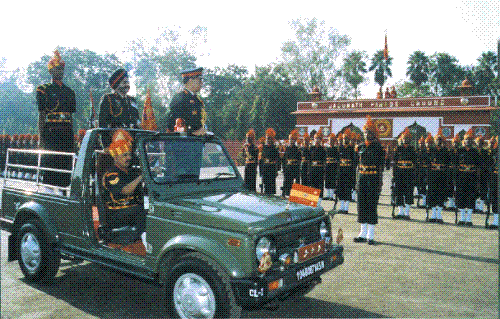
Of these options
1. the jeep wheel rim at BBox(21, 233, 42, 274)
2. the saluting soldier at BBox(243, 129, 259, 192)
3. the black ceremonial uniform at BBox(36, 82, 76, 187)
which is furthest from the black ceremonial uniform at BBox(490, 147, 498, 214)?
the jeep wheel rim at BBox(21, 233, 42, 274)

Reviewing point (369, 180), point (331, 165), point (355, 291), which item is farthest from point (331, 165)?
point (355, 291)

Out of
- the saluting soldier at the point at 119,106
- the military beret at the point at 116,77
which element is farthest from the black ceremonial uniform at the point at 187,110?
the military beret at the point at 116,77

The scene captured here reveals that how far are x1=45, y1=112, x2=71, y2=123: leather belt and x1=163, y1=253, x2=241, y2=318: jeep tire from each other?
4.40 m

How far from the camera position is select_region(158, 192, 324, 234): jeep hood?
144 inches

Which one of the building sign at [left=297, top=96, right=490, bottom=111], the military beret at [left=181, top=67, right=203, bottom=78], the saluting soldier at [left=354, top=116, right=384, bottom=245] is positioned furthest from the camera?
the building sign at [left=297, top=96, right=490, bottom=111]

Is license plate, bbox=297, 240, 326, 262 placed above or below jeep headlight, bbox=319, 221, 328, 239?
below

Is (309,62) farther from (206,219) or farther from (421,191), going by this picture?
(206,219)

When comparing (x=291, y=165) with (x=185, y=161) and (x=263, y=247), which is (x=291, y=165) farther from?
(x=263, y=247)

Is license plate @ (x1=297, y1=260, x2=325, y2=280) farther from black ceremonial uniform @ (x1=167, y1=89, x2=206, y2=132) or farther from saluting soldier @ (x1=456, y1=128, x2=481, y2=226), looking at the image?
saluting soldier @ (x1=456, y1=128, x2=481, y2=226)

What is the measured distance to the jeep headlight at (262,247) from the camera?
140 inches

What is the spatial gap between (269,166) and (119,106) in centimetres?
781

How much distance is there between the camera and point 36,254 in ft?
17.3

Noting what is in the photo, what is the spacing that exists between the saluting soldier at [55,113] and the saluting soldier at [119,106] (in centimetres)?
159

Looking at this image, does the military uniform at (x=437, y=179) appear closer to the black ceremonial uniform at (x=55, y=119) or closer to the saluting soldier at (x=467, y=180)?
the saluting soldier at (x=467, y=180)
